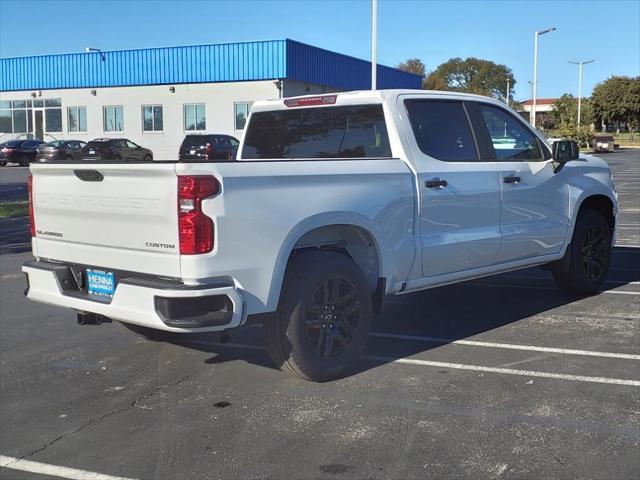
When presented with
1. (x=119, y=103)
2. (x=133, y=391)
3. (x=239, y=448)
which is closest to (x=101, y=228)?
(x=133, y=391)

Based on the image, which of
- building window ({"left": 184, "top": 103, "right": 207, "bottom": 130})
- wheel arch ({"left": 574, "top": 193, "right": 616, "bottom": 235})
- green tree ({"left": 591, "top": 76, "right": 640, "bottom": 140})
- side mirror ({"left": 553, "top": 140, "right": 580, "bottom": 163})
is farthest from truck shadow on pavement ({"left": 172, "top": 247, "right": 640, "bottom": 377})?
green tree ({"left": 591, "top": 76, "right": 640, "bottom": 140})

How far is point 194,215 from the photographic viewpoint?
407cm

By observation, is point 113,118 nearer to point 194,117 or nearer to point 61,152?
point 194,117

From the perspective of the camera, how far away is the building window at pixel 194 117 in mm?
41812

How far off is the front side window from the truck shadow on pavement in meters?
1.55

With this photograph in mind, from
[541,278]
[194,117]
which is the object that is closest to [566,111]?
[194,117]

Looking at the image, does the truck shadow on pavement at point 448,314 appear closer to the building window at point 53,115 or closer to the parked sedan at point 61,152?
the parked sedan at point 61,152

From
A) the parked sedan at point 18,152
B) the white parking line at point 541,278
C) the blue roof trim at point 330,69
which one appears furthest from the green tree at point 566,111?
the white parking line at point 541,278

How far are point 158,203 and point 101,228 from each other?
631mm

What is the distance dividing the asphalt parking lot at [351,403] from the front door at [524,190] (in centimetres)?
75

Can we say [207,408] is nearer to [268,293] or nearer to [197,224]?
[268,293]

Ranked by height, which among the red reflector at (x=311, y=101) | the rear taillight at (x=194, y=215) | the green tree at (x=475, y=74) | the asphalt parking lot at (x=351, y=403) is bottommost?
the asphalt parking lot at (x=351, y=403)

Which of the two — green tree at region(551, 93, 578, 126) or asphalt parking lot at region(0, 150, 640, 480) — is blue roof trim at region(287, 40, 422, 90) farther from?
asphalt parking lot at region(0, 150, 640, 480)

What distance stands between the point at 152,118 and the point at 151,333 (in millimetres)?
39479
